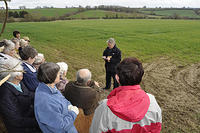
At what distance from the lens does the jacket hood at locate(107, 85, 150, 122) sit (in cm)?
158

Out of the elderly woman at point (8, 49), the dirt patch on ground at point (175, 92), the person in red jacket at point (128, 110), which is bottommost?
the dirt patch on ground at point (175, 92)

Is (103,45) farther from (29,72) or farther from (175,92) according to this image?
(29,72)

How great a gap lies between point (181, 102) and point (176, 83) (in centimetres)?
172

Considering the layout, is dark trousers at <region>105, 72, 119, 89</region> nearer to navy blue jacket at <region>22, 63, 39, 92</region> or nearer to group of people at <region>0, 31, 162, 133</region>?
group of people at <region>0, 31, 162, 133</region>

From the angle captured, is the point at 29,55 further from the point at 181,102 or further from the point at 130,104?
the point at 181,102

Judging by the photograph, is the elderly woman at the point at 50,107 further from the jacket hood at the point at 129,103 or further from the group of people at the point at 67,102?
the jacket hood at the point at 129,103

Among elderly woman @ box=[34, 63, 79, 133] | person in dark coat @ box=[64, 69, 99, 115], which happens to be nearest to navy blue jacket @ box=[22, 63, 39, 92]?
person in dark coat @ box=[64, 69, 99, 115]

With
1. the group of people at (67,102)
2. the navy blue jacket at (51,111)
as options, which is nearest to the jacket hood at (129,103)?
the group of people at (67,102)

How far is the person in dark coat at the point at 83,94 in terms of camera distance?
283cm

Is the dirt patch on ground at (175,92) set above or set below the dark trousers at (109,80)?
below

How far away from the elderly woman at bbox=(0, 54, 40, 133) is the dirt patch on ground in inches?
141

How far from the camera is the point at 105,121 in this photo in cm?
168

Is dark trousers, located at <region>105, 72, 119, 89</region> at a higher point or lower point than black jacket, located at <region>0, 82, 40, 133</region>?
lower

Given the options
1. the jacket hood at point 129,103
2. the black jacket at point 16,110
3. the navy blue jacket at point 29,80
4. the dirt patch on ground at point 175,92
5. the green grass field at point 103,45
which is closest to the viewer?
the jacket hood at point 129,103
